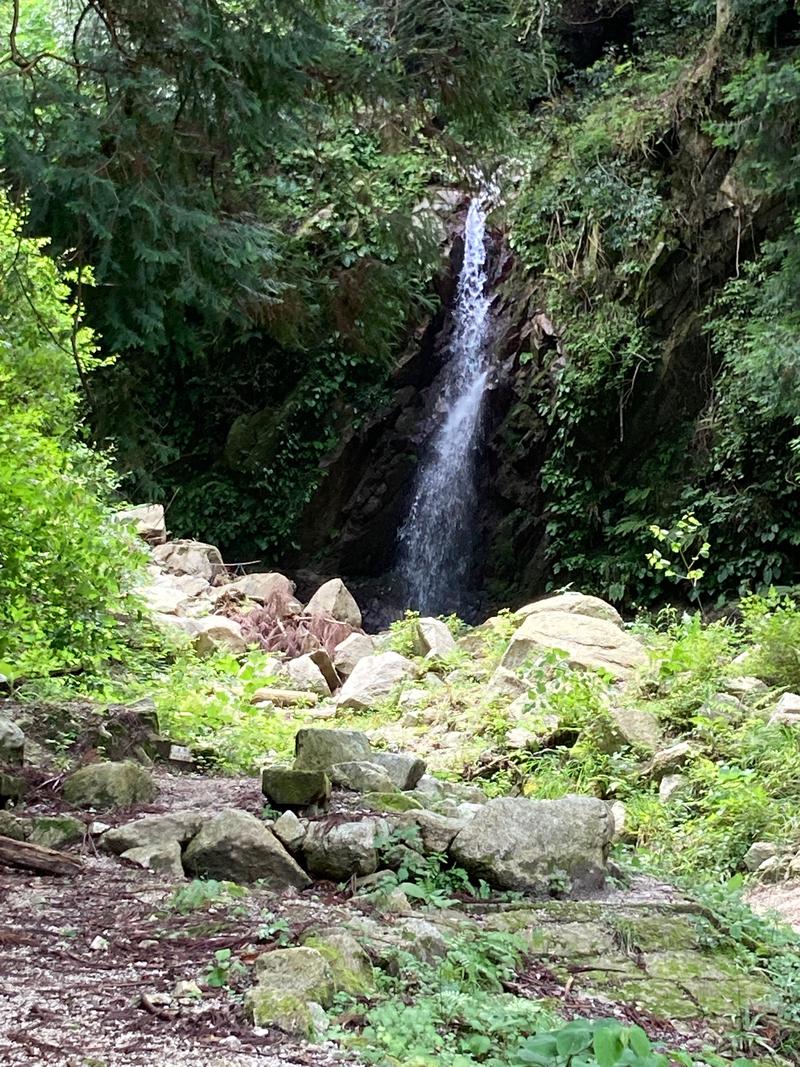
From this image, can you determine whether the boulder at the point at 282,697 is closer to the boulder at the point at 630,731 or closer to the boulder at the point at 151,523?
the boulder at the point at 630,731

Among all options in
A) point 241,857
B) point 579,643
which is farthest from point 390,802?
point 579,643

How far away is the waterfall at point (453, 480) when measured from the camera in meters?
14.9

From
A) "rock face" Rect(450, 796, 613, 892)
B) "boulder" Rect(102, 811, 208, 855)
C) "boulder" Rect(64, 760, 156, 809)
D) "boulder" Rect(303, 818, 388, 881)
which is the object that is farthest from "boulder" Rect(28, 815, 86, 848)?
"rock face" Rect(450, 796, 613, 892)

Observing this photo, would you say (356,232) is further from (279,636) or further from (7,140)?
(7,140)

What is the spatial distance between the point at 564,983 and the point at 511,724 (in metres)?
3.91

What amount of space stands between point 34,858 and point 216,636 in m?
5.91

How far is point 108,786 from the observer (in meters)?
3.64

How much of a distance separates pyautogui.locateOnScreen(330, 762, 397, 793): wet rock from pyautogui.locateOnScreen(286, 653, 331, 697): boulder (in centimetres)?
446

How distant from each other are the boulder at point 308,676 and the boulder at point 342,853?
5286 mm

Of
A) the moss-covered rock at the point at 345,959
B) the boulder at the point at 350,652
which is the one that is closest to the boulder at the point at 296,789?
the moss-covered rock at the point at 345,959

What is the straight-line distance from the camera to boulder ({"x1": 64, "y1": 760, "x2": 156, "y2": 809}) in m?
3.58

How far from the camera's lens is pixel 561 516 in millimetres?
13719

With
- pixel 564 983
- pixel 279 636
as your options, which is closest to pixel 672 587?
pixel 279 636

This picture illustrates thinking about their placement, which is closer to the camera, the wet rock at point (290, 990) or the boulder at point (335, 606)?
the wet rock at point (290, 990)
